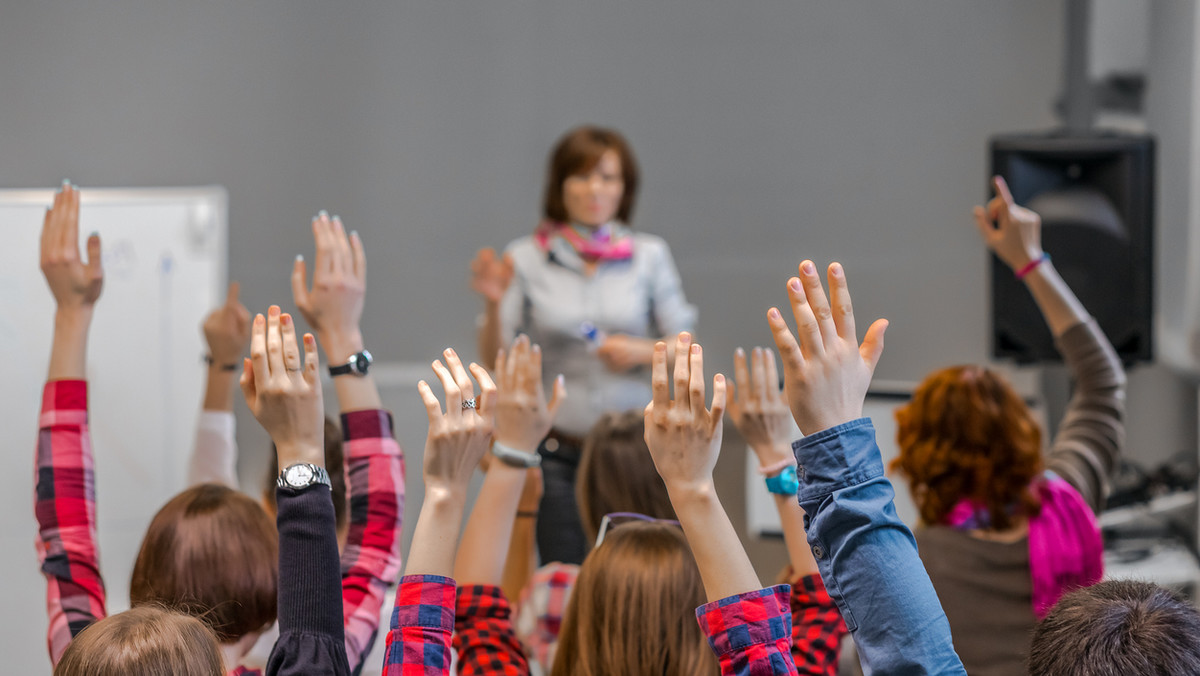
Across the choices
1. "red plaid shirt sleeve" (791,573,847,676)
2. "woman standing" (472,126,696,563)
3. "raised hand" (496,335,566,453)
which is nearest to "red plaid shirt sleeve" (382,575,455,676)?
"raised hand" (496,335,566,453)

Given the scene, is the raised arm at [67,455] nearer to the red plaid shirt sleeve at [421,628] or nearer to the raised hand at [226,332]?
the raised hand at [226,332]

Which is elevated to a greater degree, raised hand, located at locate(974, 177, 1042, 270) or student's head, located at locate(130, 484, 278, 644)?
raised hand, located at locate(974, 177, 1042, 270)

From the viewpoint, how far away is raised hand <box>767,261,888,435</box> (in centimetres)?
85

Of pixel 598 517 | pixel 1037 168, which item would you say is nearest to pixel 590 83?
pixel 1037 168

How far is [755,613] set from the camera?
92 cm

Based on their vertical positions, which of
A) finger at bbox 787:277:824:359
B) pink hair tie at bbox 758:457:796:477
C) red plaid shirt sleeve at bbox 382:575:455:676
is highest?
finger at bbox 787:277:824:359

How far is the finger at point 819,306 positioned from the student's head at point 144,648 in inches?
24.6

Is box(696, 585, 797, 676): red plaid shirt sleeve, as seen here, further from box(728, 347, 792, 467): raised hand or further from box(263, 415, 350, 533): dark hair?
box(263, 415, 350, 533): dark hair

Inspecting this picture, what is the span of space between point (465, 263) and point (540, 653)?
78.8 inches

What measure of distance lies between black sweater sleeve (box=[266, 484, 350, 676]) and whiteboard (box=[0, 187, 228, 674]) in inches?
70.5

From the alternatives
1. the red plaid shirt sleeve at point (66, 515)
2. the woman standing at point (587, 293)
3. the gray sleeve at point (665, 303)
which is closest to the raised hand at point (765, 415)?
the red plaid shirt sleeve at point (66, 515)

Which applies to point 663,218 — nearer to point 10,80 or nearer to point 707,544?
point 10,80

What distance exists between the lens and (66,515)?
52.2 inches

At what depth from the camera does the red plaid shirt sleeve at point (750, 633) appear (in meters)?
0.92
